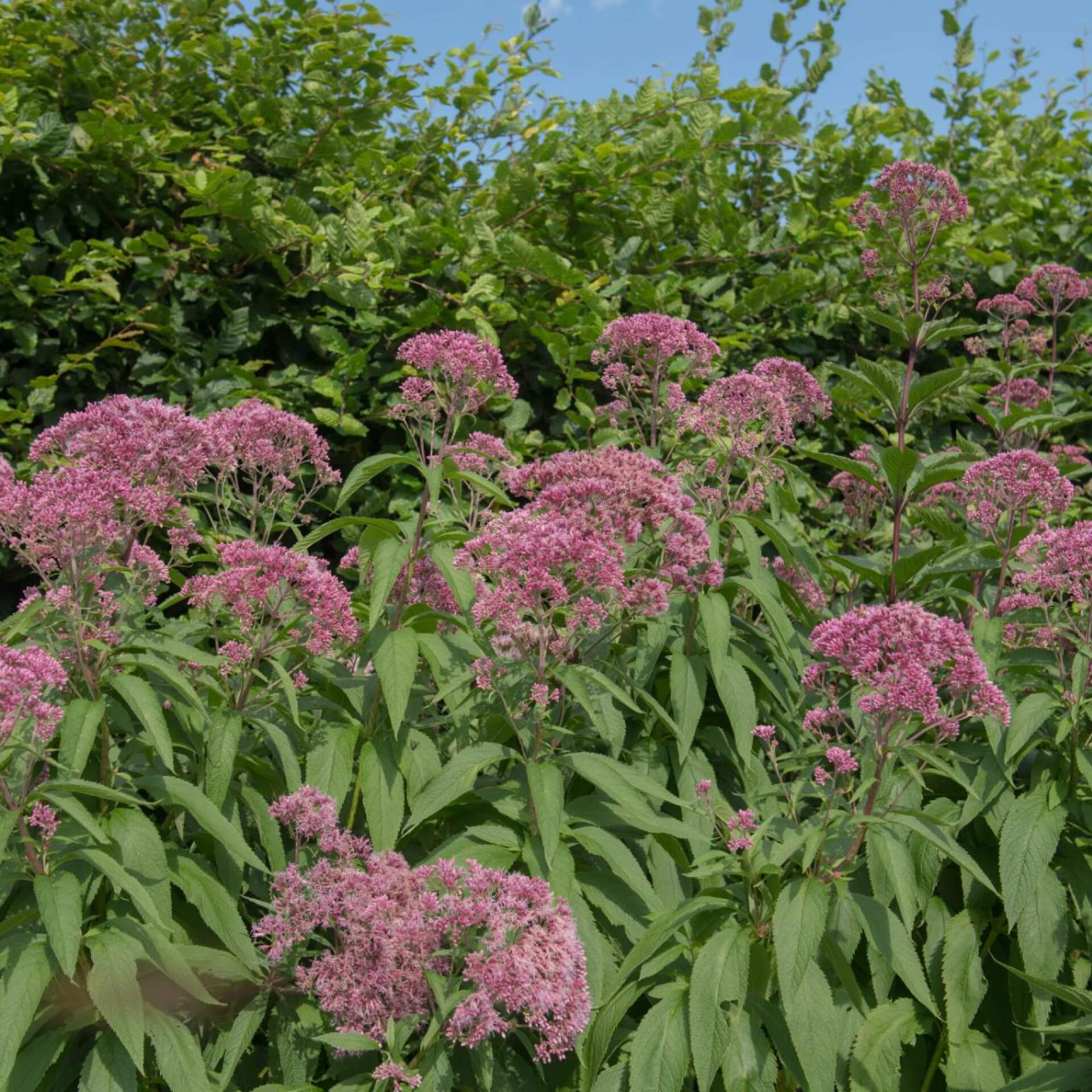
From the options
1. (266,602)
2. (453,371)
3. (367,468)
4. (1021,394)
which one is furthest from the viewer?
(1021,394)

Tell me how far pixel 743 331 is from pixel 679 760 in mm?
4232

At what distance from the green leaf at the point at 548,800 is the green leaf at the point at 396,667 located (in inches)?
17.6

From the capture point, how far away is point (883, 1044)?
3.63 m

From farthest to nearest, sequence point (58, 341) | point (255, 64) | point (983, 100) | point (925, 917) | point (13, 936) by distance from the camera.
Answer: point (983, 100) < point (255, 64) < point (58, 341) < point (925, 917) < point (13, 936)

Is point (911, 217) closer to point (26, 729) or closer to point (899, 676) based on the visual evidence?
point (899, 676)

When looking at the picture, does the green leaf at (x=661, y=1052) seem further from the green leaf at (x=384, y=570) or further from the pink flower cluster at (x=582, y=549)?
the green leaf at (x=384, y=570)

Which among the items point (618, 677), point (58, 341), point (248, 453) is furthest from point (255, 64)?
point (618, 677)

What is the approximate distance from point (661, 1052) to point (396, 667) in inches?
55.1

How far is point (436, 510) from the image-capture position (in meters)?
4.57

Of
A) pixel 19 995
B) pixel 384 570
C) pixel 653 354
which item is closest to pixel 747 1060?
pixel 384 570

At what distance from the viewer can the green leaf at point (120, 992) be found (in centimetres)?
302

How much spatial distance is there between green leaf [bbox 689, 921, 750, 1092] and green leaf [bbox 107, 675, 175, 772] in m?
1.65

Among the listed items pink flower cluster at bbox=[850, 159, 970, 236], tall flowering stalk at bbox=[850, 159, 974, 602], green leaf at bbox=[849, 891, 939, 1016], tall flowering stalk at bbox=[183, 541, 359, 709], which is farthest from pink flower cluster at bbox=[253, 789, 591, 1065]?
pink flower cluster at bbox=[850, 159, 970, 236]

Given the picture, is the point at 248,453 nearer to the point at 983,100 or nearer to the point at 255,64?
the point at 255,64
